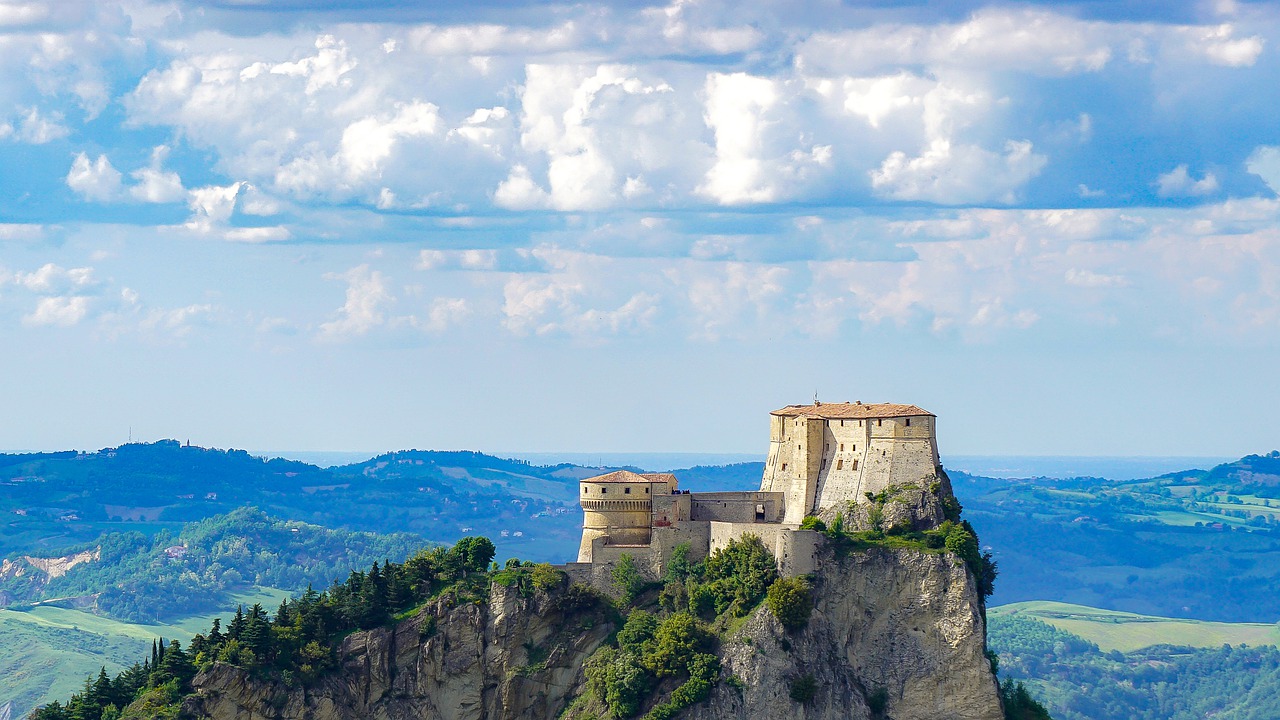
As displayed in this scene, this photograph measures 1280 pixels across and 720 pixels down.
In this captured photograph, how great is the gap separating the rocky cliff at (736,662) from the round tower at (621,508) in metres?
5.60

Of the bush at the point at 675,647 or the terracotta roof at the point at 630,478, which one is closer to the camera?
the bush at the point at 675,647

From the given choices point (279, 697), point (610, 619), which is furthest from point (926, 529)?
point (279, 697)

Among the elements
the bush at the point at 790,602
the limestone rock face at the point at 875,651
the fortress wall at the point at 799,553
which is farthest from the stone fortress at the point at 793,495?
the limestone rock face at the point at 875,651

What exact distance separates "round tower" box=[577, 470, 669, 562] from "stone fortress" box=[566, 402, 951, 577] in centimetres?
8

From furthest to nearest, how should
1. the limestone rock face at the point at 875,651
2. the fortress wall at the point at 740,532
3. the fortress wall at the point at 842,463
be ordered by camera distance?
the fortress wall at the point at 842,463 → the fortress wall at the point at 740,532 → the limestone rock face at the point at 875,651

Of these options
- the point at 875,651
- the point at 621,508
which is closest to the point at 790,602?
the point at 875,651

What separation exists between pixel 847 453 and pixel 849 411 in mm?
3878

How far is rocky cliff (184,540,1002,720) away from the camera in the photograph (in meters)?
123

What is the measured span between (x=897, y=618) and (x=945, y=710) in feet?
23.3

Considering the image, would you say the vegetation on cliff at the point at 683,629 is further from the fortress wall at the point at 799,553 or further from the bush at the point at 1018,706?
the bush at the point at 1018,706

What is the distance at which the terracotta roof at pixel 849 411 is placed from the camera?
131375mm

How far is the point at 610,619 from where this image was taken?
132375 mm

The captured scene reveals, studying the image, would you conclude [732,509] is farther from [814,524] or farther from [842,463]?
[842,463]

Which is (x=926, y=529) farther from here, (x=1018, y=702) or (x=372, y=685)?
(x=372, y=685)
